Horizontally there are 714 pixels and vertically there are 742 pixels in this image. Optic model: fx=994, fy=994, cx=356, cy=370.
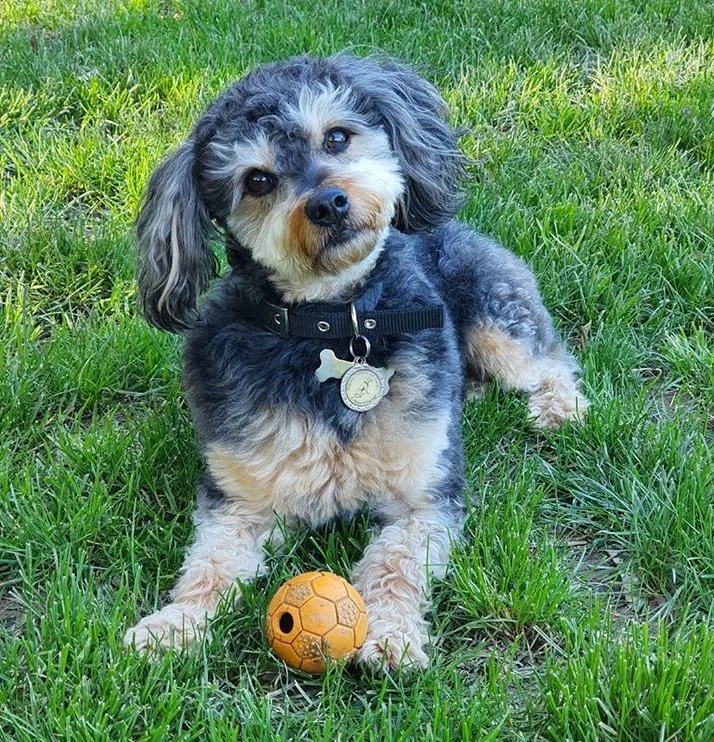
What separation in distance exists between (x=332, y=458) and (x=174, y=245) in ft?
2.73

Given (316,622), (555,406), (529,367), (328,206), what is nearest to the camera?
(316,622)

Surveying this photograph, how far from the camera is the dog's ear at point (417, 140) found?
3.33 metres

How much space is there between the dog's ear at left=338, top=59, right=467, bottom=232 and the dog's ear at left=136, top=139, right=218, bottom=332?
2.12ft

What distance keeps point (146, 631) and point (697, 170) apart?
148 inches

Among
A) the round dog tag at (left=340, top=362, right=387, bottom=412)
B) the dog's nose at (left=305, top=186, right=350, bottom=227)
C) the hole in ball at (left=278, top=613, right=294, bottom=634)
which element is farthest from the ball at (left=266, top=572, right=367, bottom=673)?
the dog's nose at (left=305, top=186, right=350, bottom=227)

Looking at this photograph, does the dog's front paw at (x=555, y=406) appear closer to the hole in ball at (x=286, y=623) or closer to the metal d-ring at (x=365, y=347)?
the metal d-ring at (x=365, y=347)

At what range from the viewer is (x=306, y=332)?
3090 millimetres

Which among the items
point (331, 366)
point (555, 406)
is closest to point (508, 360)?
point (555, 406)

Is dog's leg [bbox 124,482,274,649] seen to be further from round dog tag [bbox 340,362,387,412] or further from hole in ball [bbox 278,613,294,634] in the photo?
round dog tag [bbox 340,362,387,412]

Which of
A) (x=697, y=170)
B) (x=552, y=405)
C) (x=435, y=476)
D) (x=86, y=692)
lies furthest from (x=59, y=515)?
(x=697, y=170)

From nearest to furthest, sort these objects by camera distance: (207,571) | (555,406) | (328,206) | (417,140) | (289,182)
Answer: (328,206), (289,182), (207,571), (417,140), (555,406)

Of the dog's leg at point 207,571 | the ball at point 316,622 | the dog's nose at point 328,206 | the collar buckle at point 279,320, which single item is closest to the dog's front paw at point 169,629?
the dog's leg at point 207,571

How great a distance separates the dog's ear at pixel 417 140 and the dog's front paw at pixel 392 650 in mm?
1439

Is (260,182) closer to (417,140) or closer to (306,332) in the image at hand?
(306,332)
